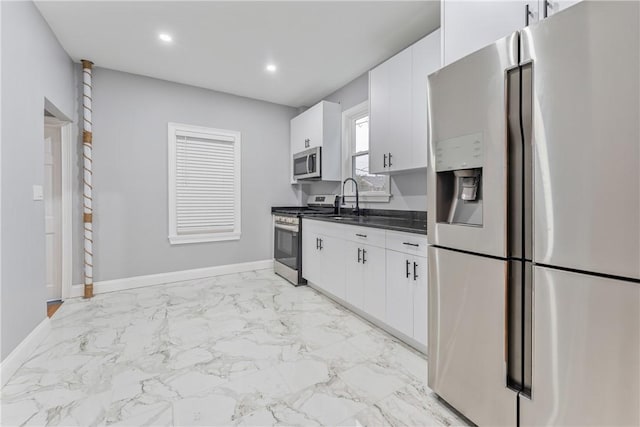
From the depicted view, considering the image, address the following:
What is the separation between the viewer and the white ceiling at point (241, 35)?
2.37 meters

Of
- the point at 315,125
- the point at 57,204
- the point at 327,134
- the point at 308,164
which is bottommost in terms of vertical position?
the point at 57,204

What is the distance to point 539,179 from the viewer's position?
3.67 feet

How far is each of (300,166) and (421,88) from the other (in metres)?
2.22

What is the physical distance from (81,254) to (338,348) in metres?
3.14

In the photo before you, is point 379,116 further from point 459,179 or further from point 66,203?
point 66,203

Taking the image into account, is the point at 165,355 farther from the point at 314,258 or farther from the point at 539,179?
the point at 539,179

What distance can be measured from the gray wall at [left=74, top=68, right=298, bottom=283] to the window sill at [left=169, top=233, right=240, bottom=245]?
0.07m

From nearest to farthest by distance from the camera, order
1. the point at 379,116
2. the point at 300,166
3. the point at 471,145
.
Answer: the point at 471,145 < the point at 379,116 < the point at 300,166

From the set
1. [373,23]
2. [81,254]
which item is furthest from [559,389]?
[81,254]

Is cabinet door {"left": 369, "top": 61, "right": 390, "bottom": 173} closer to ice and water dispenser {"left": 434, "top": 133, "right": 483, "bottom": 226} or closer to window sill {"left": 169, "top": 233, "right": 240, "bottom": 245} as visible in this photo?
ice and water dispenser {"left": 434, "top": 133, "right": 483, "bottom": 226}

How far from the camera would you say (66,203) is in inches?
128

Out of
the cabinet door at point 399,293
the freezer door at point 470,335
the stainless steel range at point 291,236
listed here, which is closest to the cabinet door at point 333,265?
the stainless steel range at point 291,236

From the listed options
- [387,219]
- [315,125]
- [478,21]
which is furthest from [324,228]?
[478,21]

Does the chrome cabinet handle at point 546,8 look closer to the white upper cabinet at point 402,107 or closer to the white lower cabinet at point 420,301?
the white upper cabinet at point 402,107
